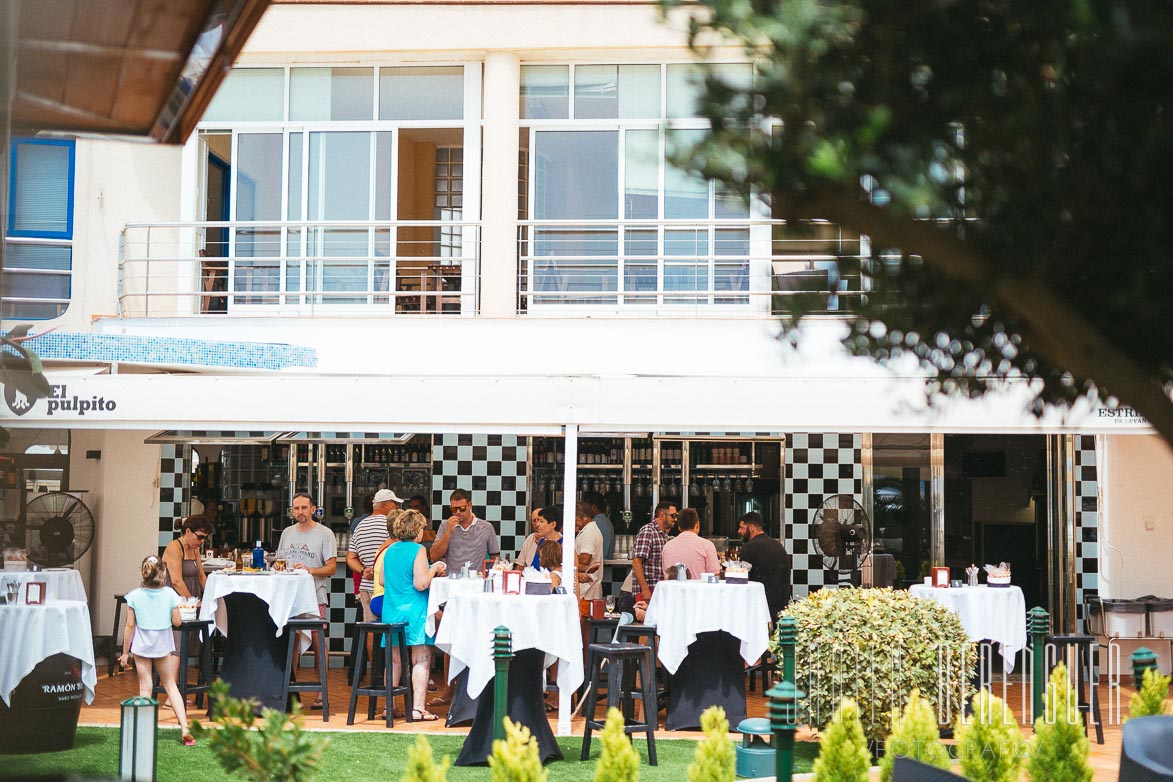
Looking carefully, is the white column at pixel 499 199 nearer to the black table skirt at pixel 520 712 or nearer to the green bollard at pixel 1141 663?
the black table skirt at pixel 520 712

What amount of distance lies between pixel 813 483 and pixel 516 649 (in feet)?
19.6

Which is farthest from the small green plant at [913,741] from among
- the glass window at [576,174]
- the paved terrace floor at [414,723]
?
the glass window at [576,174]

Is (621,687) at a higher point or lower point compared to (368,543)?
lower

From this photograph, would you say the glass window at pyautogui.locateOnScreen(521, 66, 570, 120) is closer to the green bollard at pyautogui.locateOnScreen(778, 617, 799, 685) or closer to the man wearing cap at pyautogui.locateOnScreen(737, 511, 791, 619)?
the man wearing cap at pyautogui.locateOnScreen(737, 511, 791, 619)

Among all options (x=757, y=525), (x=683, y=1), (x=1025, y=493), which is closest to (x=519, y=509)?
(x=757, y=525)

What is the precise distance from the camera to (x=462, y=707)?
920 cm

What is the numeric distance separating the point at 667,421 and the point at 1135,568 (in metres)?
6.05

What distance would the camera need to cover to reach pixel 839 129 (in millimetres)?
2227

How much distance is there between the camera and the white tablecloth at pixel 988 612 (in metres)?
10.3

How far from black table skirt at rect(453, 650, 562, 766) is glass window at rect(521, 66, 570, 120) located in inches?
267

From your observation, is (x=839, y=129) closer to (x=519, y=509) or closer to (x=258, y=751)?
(x=258, y=751)

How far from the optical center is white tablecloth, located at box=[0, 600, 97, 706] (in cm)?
793

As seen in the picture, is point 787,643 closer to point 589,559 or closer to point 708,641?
point 708,641

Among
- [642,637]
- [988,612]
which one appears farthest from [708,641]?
[988,612]
